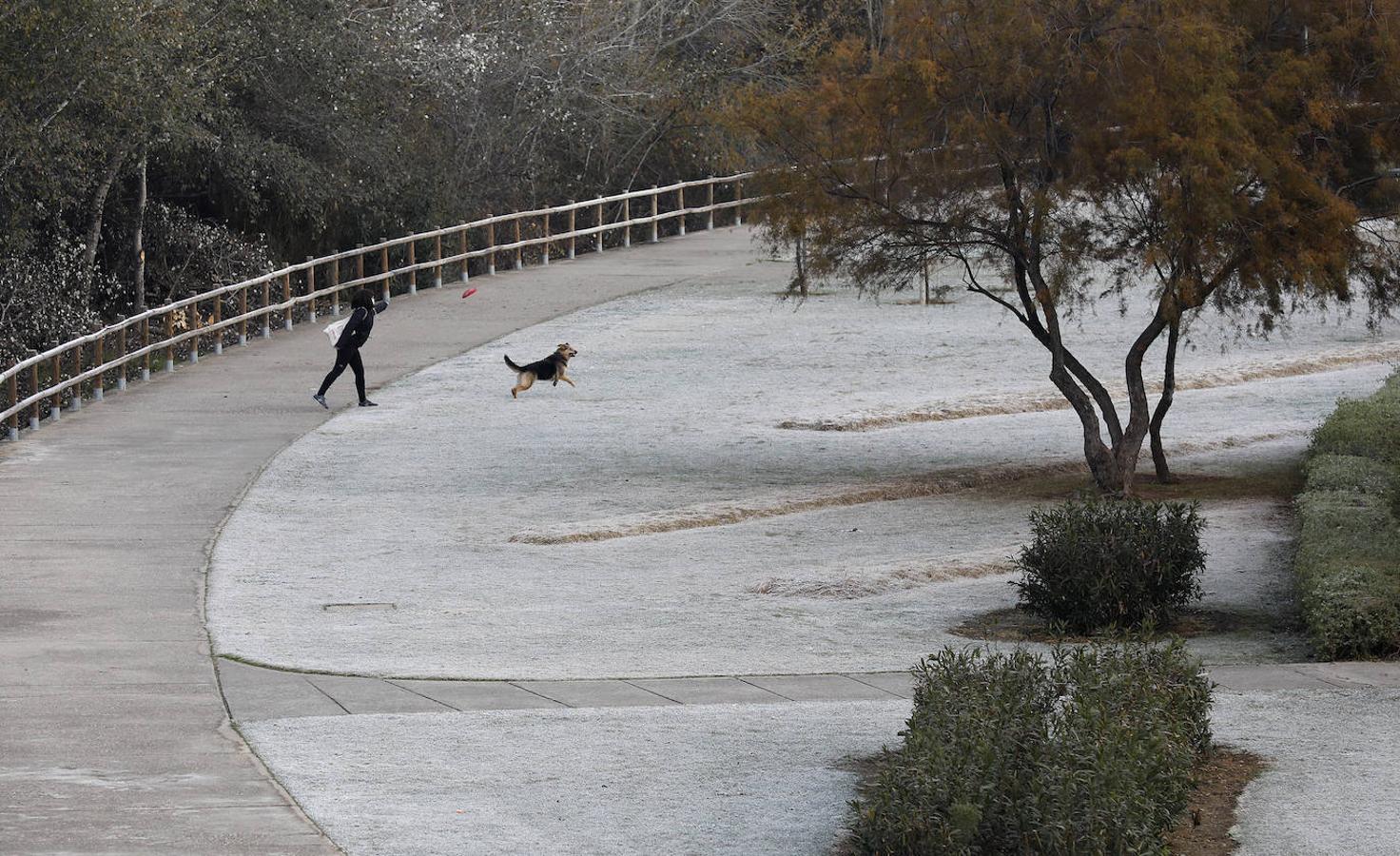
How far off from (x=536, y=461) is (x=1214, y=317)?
15034 millimetres

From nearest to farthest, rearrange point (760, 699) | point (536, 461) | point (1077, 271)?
point (760, 699), point (1077, 271), point (536, 461)

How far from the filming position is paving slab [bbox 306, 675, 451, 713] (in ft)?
37.7

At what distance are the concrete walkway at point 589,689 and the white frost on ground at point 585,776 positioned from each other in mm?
259

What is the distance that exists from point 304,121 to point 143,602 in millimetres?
20033

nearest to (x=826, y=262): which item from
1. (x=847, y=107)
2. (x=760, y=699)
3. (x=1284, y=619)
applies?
(x=847, y=107)

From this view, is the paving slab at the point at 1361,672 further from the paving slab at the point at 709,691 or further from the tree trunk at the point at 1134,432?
the tree trunk at the point at 1134,432

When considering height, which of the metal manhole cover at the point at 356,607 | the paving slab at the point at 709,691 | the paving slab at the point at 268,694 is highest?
the metal manhole cover at the point at 356,607

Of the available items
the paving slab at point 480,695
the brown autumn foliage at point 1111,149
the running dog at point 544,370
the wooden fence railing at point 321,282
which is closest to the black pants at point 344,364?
the running dog at point 544,370

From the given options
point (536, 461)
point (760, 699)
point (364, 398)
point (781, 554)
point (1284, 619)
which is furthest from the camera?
point (364, 398)

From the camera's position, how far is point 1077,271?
19891 millimetres

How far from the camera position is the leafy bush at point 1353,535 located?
41.8 ft

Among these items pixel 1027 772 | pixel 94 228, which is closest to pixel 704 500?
pixel 1027 772

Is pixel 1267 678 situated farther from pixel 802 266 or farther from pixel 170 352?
pixel 170 352

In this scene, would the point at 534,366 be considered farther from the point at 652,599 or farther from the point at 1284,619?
the point at 1284,619
